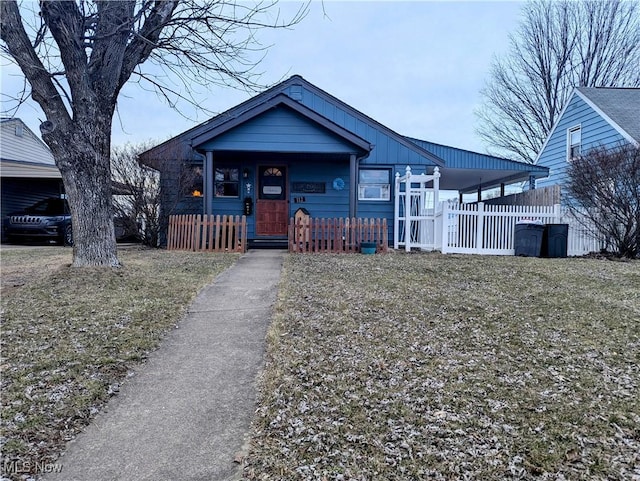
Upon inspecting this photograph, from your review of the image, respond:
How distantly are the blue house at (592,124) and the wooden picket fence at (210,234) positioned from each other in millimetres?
10072

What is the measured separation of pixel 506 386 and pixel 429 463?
1.09m

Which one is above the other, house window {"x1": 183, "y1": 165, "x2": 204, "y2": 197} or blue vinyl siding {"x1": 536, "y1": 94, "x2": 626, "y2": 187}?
blue vinyl siding {"x1": 536, "y1": 94, "x2": 626, "y2": 187}

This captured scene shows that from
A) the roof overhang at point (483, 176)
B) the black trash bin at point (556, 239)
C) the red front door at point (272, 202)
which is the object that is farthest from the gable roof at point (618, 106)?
the red front door at point (272, 202)

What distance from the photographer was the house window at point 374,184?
44.4ft

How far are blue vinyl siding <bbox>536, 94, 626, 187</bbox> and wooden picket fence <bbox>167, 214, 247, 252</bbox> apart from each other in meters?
10.3

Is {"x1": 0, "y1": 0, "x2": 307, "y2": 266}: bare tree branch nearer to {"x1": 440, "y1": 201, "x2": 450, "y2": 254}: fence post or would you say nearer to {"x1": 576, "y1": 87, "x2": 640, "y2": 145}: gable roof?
{"x1": 440, "y1": 201, "x2": 450, "y2": 254}: fence post

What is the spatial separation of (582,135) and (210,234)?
14.7m

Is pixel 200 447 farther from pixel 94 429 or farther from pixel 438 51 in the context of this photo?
pixel 438 51

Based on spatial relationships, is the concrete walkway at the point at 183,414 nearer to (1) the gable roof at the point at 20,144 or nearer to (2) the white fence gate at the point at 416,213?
(2) the white fence gate at the point at 416,213

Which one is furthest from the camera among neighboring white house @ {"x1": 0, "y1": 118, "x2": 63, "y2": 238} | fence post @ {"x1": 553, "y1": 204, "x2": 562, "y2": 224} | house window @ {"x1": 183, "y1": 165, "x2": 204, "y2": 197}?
neighboring white house @ {"x1": 0, "y1": 118, "x2": 63, "y2": 238}

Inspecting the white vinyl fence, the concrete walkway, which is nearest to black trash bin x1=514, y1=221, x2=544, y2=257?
the white vinyl fence

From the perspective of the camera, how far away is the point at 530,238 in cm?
1049

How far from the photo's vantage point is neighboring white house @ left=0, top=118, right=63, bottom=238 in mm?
16047

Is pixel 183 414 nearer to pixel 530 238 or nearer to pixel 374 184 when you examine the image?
pixel 530 238
